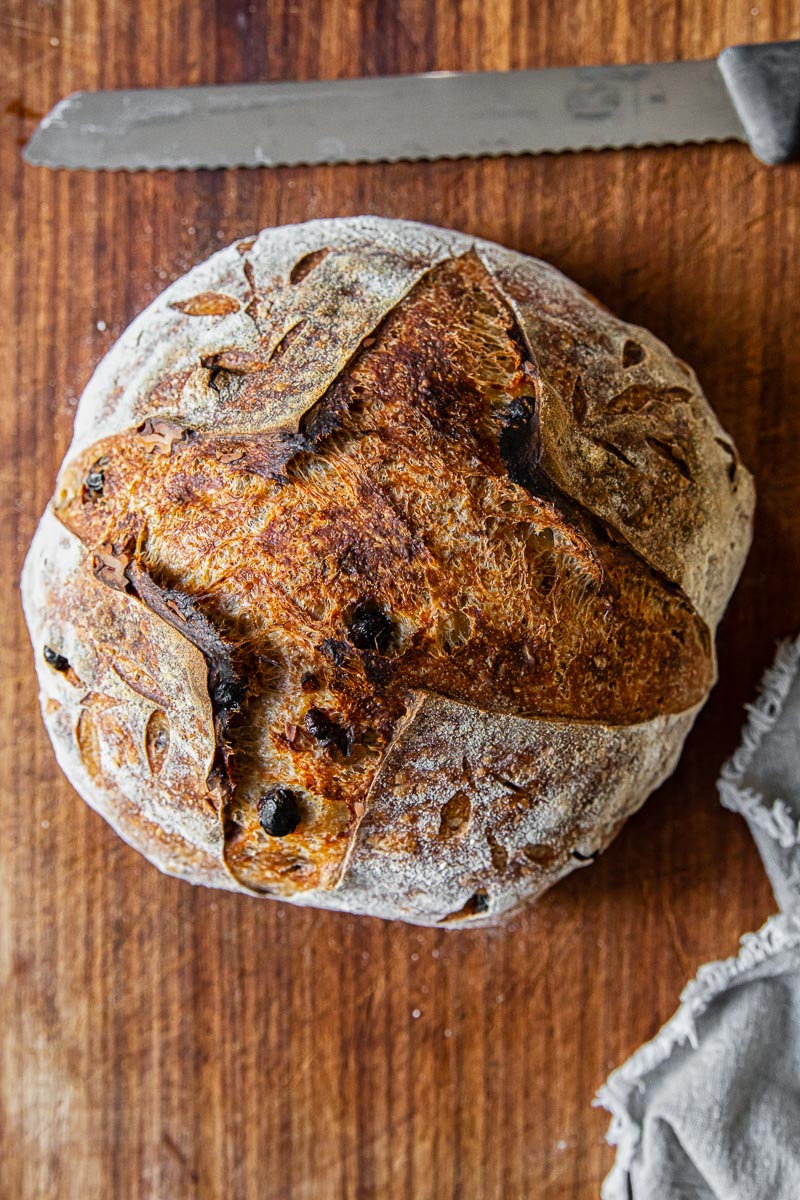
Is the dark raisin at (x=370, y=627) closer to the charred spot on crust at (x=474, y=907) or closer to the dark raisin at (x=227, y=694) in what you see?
the dark raisin at (x=227, y=694)

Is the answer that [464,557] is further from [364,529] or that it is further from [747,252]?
[747,252]

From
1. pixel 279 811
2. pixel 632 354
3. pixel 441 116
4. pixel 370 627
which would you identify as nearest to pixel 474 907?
pixel 279 811

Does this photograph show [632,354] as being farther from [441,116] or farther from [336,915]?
[336,915]

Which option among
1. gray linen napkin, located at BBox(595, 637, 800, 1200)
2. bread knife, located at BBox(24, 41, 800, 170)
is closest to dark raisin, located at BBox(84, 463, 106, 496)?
bread knife, located at BBox(24, 41, 800, 170)

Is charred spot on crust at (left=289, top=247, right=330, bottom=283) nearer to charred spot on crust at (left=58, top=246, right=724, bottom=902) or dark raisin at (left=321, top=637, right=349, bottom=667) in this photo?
charred spot on crust at (left=58, top=246, right=724, bottom=902)

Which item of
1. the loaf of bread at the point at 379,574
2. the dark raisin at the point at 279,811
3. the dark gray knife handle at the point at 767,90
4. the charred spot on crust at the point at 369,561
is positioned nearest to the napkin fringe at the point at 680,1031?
the loaf of bread at the point at 379,574

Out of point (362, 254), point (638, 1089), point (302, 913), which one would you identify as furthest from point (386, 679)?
point (638, 1089)
